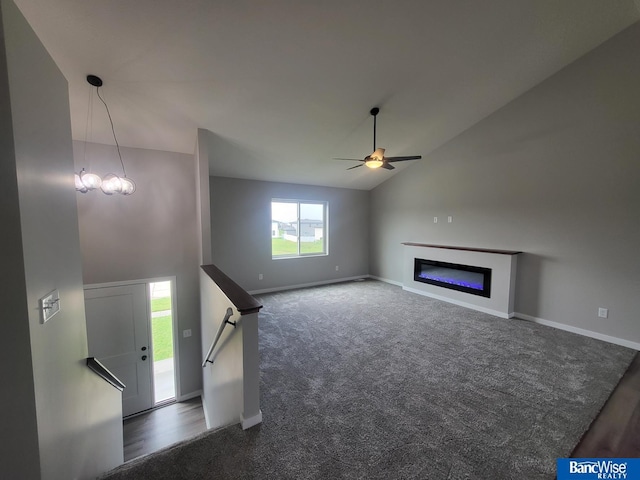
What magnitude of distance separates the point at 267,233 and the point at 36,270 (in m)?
4.44

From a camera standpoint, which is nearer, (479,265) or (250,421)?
(250,421)

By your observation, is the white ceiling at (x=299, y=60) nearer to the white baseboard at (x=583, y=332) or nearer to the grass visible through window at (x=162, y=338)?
the grass visible through window at (x=162, y=338)

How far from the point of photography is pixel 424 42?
8.85 ft

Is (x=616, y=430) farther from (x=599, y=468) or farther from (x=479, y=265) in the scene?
(x=479, y=265)

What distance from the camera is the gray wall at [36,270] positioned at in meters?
0.97

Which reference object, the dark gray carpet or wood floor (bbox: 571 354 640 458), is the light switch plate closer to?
the dark gray carpet

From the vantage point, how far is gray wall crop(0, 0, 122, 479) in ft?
3.19

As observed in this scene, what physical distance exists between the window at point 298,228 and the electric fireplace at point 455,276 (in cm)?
237

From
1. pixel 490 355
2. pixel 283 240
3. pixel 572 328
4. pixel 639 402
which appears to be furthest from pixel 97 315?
pixel 572 328

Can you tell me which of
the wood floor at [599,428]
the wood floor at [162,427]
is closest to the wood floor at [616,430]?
the wood floor at [599,428]

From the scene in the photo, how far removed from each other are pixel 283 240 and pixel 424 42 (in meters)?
4.39

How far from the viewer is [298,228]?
607 cm

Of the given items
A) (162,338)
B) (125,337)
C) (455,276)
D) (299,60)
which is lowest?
(162,338)

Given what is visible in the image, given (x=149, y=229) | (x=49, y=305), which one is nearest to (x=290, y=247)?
(x=149, y=229)
